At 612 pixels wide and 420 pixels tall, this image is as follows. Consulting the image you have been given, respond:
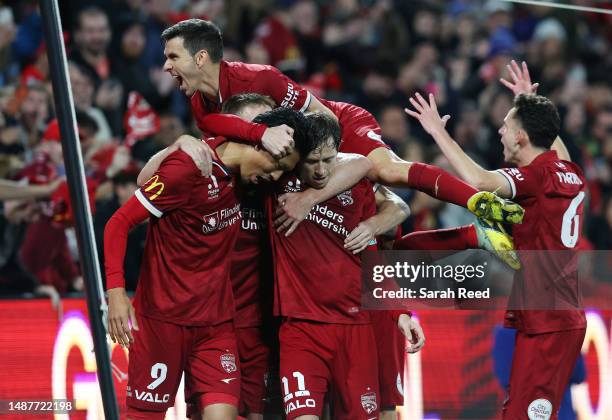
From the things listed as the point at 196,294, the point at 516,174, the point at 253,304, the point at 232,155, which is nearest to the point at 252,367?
the point at 253,304

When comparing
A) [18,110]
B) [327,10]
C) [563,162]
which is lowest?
[563,162]

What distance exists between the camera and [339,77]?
420 inches

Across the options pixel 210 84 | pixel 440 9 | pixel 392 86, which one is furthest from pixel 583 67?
pixel 210 84

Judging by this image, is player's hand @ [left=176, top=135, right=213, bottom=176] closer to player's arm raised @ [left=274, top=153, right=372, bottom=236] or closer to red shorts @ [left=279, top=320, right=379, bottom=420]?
player's arm raised @ [left=274, top=153, right=372, bottom=236]

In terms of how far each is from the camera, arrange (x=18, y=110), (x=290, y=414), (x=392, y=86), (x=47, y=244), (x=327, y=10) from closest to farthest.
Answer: (x=290, y=414) → (x=47, y=244) → (x=18, y=110) → (x=392, y=86) → (x=327, y=10)

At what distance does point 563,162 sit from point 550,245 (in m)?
0.45

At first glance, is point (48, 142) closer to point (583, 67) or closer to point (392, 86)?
point (392, 86)

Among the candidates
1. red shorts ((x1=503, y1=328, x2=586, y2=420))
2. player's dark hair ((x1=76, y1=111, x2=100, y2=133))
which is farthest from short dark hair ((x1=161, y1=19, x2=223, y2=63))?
player's dark hair ((x1=76, y1=111, x2=100, y2=133))

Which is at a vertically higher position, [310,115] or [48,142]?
[48,142]

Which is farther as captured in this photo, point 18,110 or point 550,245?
point 18,110

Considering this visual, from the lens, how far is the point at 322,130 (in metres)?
4.91

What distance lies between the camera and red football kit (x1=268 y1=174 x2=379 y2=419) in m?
4.88

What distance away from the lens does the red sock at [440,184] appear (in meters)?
5.16

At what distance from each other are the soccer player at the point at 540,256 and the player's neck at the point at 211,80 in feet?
3.15
